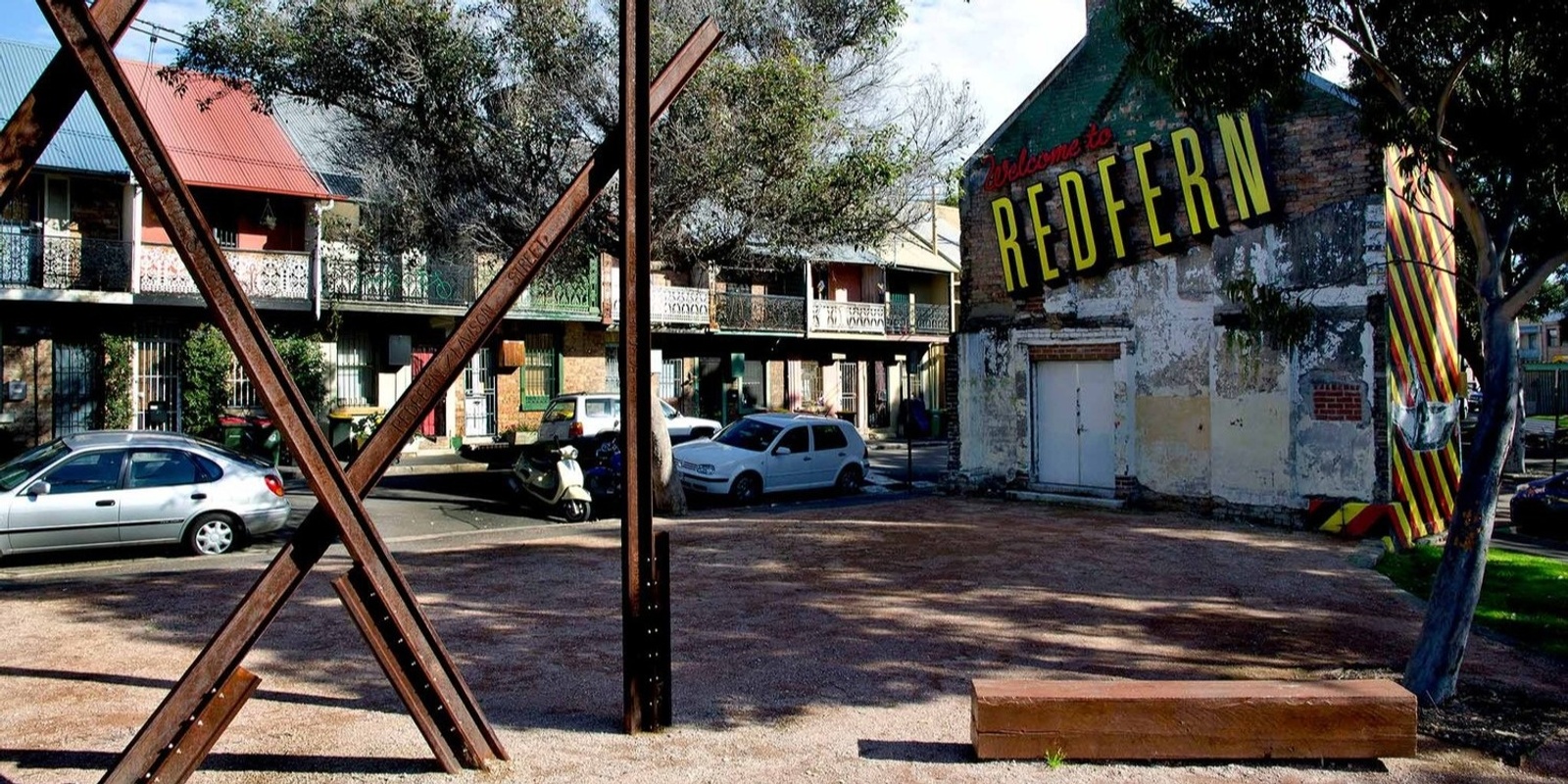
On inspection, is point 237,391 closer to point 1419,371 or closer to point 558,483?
point 558,483

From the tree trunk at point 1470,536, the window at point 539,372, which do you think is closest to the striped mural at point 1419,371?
the tree trunk at point 1470,536

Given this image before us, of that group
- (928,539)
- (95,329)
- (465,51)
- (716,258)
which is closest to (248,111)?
(95,329)

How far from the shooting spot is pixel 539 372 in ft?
93.7

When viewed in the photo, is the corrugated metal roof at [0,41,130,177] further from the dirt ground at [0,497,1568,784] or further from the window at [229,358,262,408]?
the dirt ground at [0,497,1568,784]

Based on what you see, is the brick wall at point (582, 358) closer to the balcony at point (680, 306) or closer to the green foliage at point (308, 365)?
the balcony at point (680, 306)

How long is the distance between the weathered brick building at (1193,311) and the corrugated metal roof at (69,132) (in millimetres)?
16395

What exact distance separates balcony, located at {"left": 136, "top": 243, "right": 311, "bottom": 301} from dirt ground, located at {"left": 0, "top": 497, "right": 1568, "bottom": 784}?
12.6 meters

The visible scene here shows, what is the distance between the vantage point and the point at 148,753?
4.60 m

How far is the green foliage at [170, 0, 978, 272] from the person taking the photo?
15.4 m

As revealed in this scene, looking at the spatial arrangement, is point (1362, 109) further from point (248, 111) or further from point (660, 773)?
point (248, 111)

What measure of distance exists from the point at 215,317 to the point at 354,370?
21.9m

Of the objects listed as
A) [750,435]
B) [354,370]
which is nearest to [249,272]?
[354,370]

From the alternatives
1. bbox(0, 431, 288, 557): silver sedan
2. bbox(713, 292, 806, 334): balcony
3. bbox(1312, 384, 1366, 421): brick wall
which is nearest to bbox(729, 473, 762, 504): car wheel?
bbox(0, 431, 288, 557): silver sedan

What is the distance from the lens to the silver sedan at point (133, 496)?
11.2 meters
